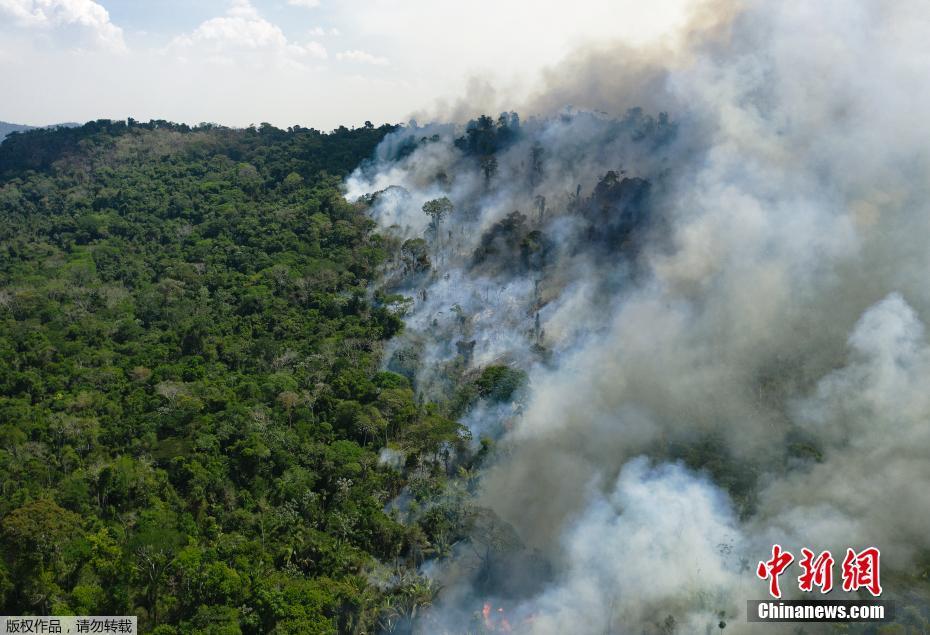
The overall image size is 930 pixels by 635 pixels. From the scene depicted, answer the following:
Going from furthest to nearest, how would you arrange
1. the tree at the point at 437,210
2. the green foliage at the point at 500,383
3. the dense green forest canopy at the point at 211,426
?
the tree at the point at 437,210
the green foliage at the point at 500,383
the dense green forest canopy at the point at 211,426

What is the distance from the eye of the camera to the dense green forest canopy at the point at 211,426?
37312mm

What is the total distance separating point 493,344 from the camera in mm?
64438

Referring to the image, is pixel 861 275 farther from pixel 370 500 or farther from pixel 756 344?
pixel 370 500

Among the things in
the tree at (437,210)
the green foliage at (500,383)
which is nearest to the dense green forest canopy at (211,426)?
the green foliage at (500,383)

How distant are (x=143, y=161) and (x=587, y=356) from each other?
330 feet

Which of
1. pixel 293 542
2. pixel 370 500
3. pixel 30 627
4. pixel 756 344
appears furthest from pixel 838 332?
pixel 30 627

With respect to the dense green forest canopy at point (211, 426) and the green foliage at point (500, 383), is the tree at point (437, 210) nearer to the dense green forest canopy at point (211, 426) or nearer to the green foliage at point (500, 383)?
the dense green forest canopy at point (211, 426)

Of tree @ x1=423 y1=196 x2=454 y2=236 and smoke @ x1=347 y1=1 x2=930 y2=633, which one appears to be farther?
tree @ x1=423 y1=196 x2=454 y2=236

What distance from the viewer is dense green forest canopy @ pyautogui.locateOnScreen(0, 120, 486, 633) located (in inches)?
1469

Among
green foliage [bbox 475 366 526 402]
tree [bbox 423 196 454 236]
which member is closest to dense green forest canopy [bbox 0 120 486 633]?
green foliage [bbox 475 366 526 402]

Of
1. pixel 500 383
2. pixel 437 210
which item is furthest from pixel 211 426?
pixel 437 210

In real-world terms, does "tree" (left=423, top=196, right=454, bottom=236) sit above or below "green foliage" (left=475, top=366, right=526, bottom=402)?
above

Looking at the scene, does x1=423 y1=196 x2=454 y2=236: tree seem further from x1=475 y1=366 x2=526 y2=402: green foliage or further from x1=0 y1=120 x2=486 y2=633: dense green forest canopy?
x1=475 y1=366 x2=526 y2=402: green foliage

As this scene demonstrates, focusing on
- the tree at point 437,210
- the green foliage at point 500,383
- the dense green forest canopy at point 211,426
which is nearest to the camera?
the dense green forest canopy at point 211,426
